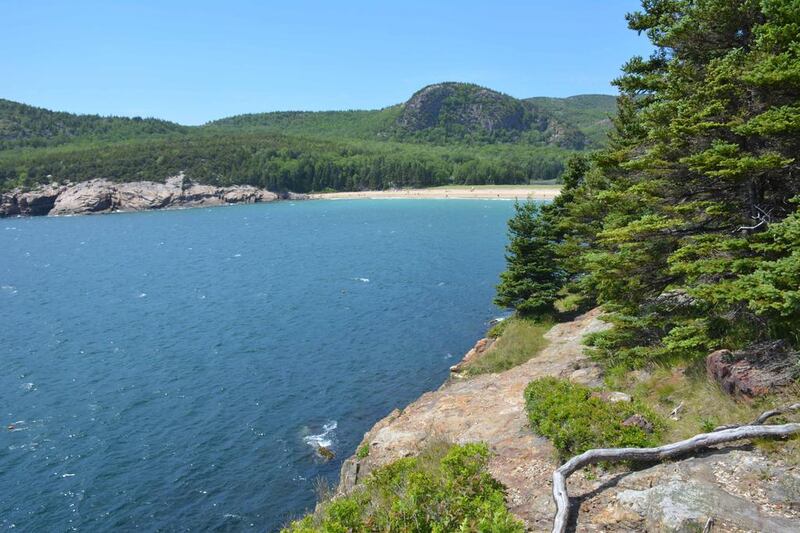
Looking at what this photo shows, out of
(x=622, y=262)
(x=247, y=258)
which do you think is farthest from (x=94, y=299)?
(x=622, y=262)

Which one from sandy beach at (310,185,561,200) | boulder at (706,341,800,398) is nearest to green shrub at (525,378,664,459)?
boulder at (706,341,800,398)

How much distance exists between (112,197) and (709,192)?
19020cm

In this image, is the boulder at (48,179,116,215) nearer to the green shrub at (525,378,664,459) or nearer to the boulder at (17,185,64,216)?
the boulder at (17,185,64,216)

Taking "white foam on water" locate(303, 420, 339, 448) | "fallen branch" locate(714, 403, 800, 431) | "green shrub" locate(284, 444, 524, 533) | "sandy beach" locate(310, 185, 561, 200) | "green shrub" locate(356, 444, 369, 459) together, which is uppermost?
"sandy beach" locate(310, 185, 561, 200)

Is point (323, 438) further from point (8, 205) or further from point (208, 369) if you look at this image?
point (8, 205)

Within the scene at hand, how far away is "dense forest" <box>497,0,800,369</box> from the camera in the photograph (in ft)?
39.5

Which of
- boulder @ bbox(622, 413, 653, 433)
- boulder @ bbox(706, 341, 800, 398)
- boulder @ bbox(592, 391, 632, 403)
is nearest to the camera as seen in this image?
boulder @ bbox(706, 341, 800, 398)

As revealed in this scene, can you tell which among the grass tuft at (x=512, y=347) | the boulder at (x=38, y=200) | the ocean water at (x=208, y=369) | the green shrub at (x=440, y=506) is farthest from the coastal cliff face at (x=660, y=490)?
the boulder at (x=38, y=200)

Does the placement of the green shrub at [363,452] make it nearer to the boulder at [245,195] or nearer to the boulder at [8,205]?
the boulder at [245,195]

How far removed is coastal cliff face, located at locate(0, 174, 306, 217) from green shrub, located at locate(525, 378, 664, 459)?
186 metres

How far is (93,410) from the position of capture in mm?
30562

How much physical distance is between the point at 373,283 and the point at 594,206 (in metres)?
35.8

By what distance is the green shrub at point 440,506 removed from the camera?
31.9ft

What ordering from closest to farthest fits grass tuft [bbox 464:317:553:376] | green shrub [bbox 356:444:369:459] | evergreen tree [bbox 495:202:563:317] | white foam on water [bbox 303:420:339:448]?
green shrub [bbox 356:444:369:459]
white foam on water [bbox 303:420:339:448]
grass tuft [bbox 464:317:553:376]
evergreen tree [bbox 495:202:563:317]
